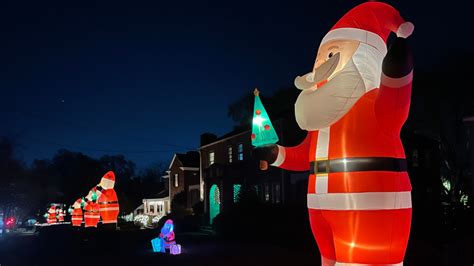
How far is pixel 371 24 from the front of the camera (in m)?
4.63

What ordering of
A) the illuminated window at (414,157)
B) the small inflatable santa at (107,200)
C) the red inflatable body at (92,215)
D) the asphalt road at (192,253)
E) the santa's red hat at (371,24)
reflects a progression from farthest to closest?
1. the illuminated window at (414,157)
2. the red inflatable body at (92,215)
3. the small inflatable santa at (107,200)
4. the asphalt road at (192,253)
5. the santa's red hat at (371,24)

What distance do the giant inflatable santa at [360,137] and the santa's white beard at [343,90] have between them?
10 millimetres

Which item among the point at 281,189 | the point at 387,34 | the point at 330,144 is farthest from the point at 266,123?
the point at 281,189

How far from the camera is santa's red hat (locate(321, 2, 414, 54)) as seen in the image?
4535 millimetres

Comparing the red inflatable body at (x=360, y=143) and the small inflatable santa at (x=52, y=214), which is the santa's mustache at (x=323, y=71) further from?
the small inflatable santa at (x=52, y=214)

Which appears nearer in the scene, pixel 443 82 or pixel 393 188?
pixel 393 188

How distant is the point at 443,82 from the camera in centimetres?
2003

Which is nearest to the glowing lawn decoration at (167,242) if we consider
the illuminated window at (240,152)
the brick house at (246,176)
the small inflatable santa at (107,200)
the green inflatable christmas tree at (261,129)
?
the small inflatable santa at (107,200)

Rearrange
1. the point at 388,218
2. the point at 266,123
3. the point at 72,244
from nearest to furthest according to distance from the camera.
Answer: the point at 388,218 < the point at 266,123 < the point at 72,244

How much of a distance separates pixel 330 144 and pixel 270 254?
993 cm

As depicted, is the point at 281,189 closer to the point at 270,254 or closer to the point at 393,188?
the point at 270,254

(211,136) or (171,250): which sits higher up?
(211,136)

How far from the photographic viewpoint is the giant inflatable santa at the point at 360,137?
4.13 meters

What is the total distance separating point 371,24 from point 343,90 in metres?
0.85
